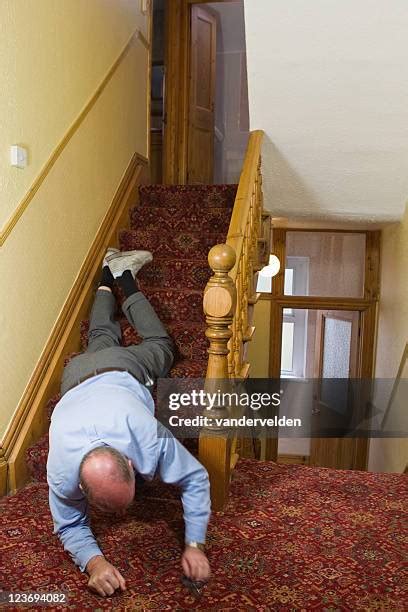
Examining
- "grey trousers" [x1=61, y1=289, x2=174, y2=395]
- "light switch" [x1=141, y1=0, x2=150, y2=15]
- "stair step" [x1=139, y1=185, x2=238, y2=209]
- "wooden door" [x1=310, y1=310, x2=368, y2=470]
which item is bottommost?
"wooden door" [x1=310, y1=310, x2=368, y2=470]

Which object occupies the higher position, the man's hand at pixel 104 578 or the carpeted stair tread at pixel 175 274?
the carpeted stair tread at pixel 175 274

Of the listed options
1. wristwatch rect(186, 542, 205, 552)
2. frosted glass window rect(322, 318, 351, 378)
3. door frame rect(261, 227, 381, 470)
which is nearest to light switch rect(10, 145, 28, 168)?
wristwatch rect(186, 542, 205, 552)

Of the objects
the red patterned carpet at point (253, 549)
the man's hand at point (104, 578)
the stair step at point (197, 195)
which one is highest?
the stair step at point (197, 195)

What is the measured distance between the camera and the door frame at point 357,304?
5.32 metres

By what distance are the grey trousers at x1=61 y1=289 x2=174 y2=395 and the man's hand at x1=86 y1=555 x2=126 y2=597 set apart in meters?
0.70

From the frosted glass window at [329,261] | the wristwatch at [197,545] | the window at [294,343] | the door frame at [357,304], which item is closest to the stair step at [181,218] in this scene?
the door frame at [357,304]

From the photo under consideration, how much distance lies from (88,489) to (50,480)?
28 centimetres

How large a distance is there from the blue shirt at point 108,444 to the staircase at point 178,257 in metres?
0.69

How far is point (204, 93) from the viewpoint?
5.71 meters

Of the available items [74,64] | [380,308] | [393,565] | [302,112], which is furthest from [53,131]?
[380,308]

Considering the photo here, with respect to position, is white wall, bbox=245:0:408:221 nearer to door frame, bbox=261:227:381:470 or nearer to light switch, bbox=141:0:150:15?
door frame, bbox=261:227:381:470

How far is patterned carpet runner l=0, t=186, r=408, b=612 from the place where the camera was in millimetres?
1593

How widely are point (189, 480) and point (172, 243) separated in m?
2.11

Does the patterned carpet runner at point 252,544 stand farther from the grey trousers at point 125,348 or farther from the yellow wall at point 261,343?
the yellow wall at point 261,343
